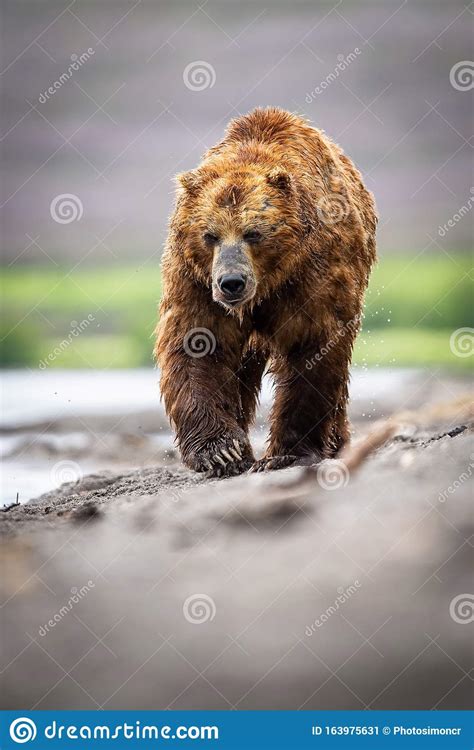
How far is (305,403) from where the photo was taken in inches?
313

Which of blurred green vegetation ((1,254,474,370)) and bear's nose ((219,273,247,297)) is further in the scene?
blurred green vegetation ((1,254,474,370))

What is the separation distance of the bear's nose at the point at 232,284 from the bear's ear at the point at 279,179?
68 cm

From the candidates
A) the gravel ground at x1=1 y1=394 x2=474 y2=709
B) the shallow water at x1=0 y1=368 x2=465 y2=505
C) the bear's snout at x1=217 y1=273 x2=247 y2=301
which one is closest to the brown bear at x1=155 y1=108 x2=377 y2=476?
the bear's snout at x1=217 y1=273 x2=247 y2=301

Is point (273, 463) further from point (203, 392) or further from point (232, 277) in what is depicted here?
point (232, 277)

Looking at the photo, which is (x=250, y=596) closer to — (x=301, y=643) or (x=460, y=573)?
(x=301, y=643)

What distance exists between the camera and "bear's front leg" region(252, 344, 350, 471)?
7.89m

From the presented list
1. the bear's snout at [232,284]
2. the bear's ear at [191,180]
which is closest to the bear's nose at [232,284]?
the bear's snout at [232,284]

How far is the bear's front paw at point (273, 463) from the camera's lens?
25.0 feet

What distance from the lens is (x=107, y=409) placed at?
1466cm

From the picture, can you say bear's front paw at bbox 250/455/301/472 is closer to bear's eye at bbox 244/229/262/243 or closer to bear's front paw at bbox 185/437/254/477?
bear's front paw at bbox 185/437/254/477

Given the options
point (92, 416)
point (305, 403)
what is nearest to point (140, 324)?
point (92, 416)

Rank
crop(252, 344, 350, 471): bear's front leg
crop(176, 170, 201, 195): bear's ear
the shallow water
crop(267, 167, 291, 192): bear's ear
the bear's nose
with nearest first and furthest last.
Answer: the bear's nose, crop(267, 167, 291, 192): bear's ear, crop(176, 170, 201, 195): bear's ear, crop(252, 344, 350, 471): bear's front leg, the shallow water

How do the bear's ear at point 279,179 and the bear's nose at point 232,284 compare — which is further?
the bear's ear at point 279,179

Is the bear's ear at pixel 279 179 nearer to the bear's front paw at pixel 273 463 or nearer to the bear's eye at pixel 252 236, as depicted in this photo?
the bear's eye at pixel 252 236
